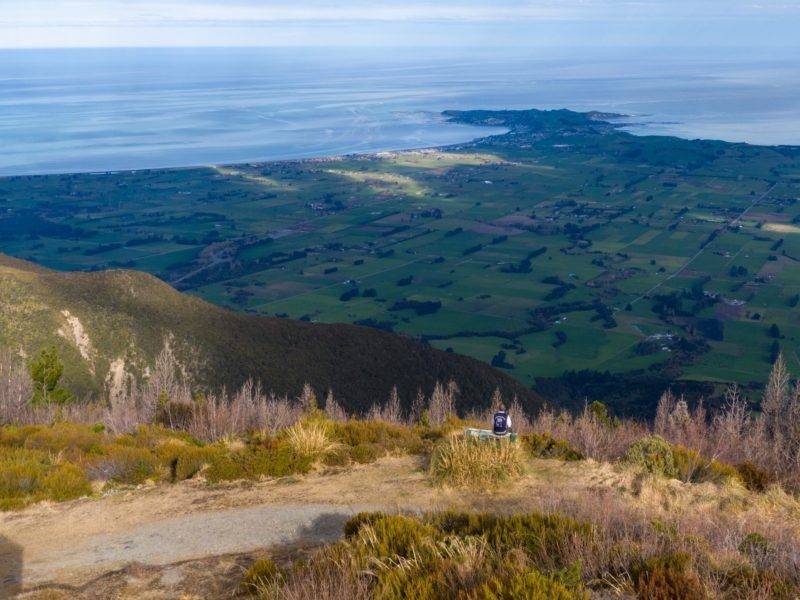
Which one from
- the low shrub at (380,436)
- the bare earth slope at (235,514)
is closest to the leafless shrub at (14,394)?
the low shrub at (380,436)

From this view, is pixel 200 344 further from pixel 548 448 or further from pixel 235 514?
pixel 235 514

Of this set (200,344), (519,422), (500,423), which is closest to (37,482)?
(500,423)

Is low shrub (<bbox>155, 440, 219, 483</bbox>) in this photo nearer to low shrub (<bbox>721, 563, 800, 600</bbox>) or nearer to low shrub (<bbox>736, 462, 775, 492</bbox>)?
low shrub (<bbox>721, 563, 800, 600</bbox>)

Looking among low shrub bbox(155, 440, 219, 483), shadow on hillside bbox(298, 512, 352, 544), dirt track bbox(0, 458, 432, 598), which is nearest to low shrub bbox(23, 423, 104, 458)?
low shrub bbox(155, 440, 219, 483)

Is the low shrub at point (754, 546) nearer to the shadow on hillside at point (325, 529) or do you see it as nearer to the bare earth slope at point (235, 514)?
the bare earth slope at point (235, 514)

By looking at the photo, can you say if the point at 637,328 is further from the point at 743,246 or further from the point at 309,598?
the point at 309,598

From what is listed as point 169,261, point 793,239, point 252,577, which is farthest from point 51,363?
point 793,239

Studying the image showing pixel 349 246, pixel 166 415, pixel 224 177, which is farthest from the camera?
pixel 224 177
